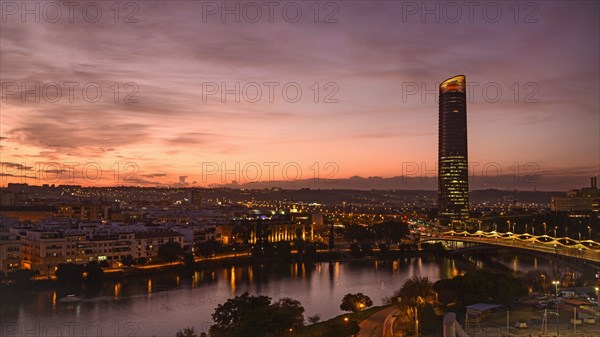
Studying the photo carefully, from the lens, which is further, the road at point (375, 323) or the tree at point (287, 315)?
the road at point (375, 323)

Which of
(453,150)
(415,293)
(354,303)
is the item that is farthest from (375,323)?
(453,150)

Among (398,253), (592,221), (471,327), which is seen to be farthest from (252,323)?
(592,221)

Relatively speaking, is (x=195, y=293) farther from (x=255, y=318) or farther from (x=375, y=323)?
(x=255, y=318)

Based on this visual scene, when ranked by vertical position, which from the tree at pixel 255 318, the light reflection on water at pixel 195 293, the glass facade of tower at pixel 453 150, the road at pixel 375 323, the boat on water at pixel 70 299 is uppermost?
the glass facade of tower at pixel 453 150

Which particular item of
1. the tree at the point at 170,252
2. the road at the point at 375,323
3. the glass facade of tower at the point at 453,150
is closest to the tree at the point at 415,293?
the road at the point at 375,323

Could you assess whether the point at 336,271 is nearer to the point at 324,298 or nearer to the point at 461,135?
the point at 324,298

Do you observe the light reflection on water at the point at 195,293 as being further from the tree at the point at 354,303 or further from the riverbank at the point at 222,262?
the tree at the point at 354,303

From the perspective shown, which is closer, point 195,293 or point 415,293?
point 415,293
